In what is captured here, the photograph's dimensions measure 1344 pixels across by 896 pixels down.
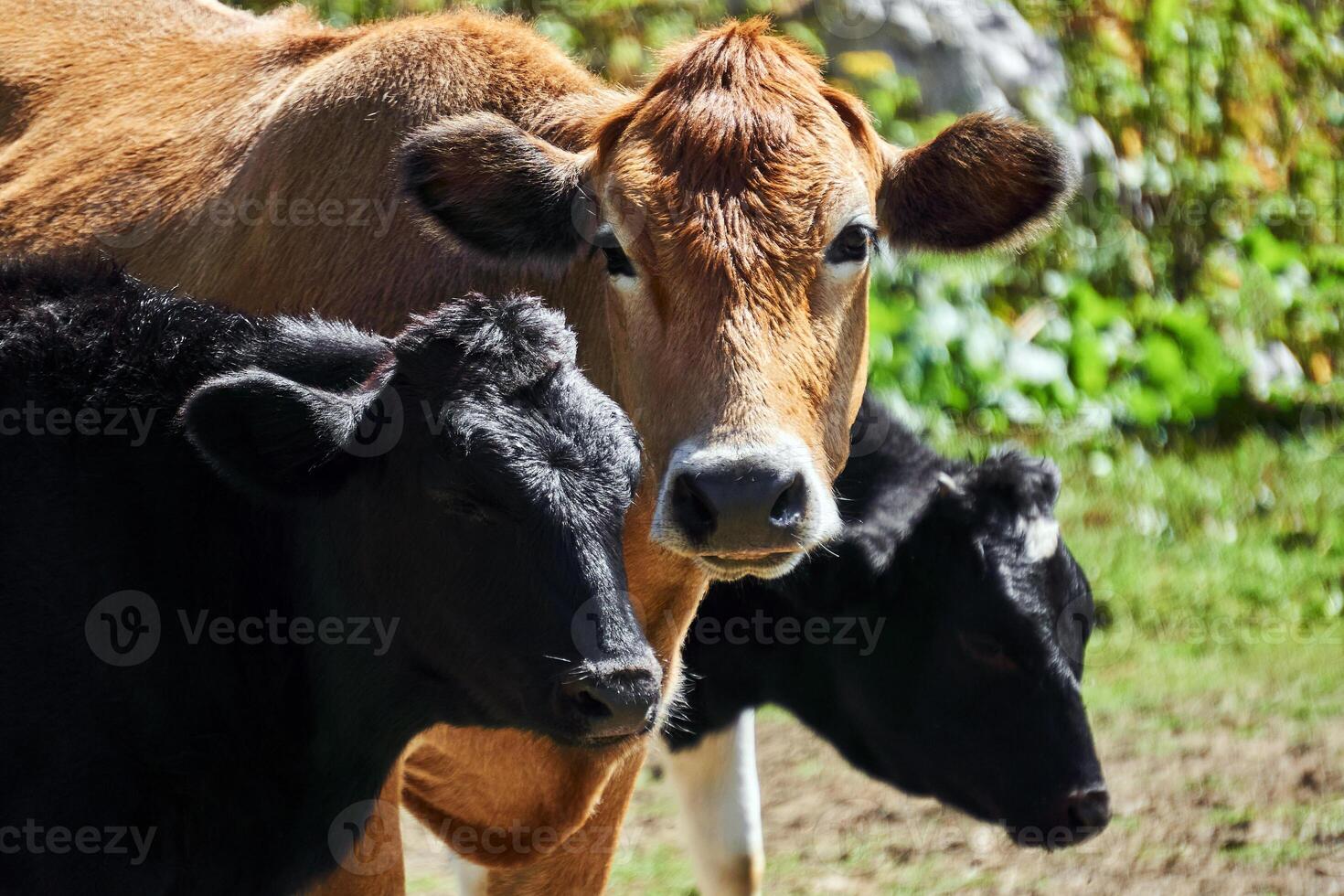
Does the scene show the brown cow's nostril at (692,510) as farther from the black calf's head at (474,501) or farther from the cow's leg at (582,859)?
the cow's leg at (582,859)

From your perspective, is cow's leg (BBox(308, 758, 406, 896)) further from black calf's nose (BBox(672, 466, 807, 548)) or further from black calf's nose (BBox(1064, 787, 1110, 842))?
black calf's nose (BBox(1064, 787, 1110, 842))

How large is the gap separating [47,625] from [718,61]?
2123 mm

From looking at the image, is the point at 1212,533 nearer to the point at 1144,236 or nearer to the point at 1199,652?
the point at 1199,652

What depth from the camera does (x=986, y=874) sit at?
609 centimetres

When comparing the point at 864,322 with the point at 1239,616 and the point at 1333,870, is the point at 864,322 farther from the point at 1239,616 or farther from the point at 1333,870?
the point at 1239,616

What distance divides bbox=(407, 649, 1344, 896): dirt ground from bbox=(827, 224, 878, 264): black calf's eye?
250cm

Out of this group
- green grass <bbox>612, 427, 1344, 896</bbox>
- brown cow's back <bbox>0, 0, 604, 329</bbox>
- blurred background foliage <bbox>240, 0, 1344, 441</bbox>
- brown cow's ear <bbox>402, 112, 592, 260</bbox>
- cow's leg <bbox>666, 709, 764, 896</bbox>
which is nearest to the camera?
brown cow's ear <bbox>402, 112, 592, 260</bbox>

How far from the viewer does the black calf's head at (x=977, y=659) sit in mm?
5238

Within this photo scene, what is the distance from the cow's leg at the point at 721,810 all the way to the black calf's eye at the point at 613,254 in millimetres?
2039

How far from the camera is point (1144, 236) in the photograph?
442 inches

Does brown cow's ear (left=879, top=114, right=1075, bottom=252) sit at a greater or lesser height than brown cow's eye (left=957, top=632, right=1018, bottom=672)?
greater

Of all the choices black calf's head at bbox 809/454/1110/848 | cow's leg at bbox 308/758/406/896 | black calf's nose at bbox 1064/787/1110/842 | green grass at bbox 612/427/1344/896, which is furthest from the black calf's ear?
green grass at bbox 612/427/1344/896

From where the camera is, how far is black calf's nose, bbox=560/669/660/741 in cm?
355

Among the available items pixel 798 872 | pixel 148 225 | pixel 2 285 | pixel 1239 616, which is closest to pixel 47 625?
pixel 2 285
